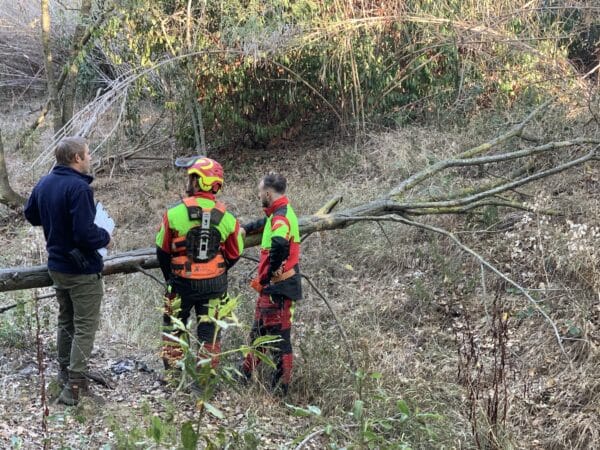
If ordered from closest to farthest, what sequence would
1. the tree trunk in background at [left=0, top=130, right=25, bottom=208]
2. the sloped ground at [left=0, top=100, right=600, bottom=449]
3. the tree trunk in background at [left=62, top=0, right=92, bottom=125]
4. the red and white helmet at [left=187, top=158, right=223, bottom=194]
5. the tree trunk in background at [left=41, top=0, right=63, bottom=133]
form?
the sloped ground at [left=0, top=100, right=600, bottom=449] < the red and white helmet at [left=187, top=158, right=223, bottom=194] < the tree trunk in background at [left=0, top=130, right=25, bottom=208] < the tree trunk in background at [left=41, top=0, right=63, bottom=133] < the tree trunk in background at [left=62, top=0, right=92, bottom=125]

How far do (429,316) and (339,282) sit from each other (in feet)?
4.12

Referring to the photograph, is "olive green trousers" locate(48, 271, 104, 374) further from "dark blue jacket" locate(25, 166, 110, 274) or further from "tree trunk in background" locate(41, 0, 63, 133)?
"tree trunk in background" locate(41, 0, 63, 133)

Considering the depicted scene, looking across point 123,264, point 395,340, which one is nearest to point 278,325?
point 123,264

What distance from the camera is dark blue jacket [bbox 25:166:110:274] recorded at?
157 inches

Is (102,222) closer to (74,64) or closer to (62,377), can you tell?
(62,377)

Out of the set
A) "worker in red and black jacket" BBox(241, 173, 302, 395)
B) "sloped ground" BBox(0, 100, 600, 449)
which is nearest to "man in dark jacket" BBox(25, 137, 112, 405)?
"sloped ground" BBox(0, 100, 600, 449)

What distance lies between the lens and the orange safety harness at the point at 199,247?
14.5 ft

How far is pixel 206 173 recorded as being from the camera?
438cm

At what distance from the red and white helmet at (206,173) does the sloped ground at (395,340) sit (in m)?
1.42

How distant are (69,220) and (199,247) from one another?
2.90ft

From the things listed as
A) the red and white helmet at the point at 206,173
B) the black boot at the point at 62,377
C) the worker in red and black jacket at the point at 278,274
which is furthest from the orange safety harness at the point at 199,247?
the black boot at the point at 62,377

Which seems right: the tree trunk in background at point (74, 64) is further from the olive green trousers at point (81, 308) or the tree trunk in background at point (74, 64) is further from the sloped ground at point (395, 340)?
the olive green trousers at point (81, 308)

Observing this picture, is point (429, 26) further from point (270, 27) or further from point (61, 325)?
point (61, 325)

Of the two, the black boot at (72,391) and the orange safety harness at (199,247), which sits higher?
the orange safety harness at (199,247)
